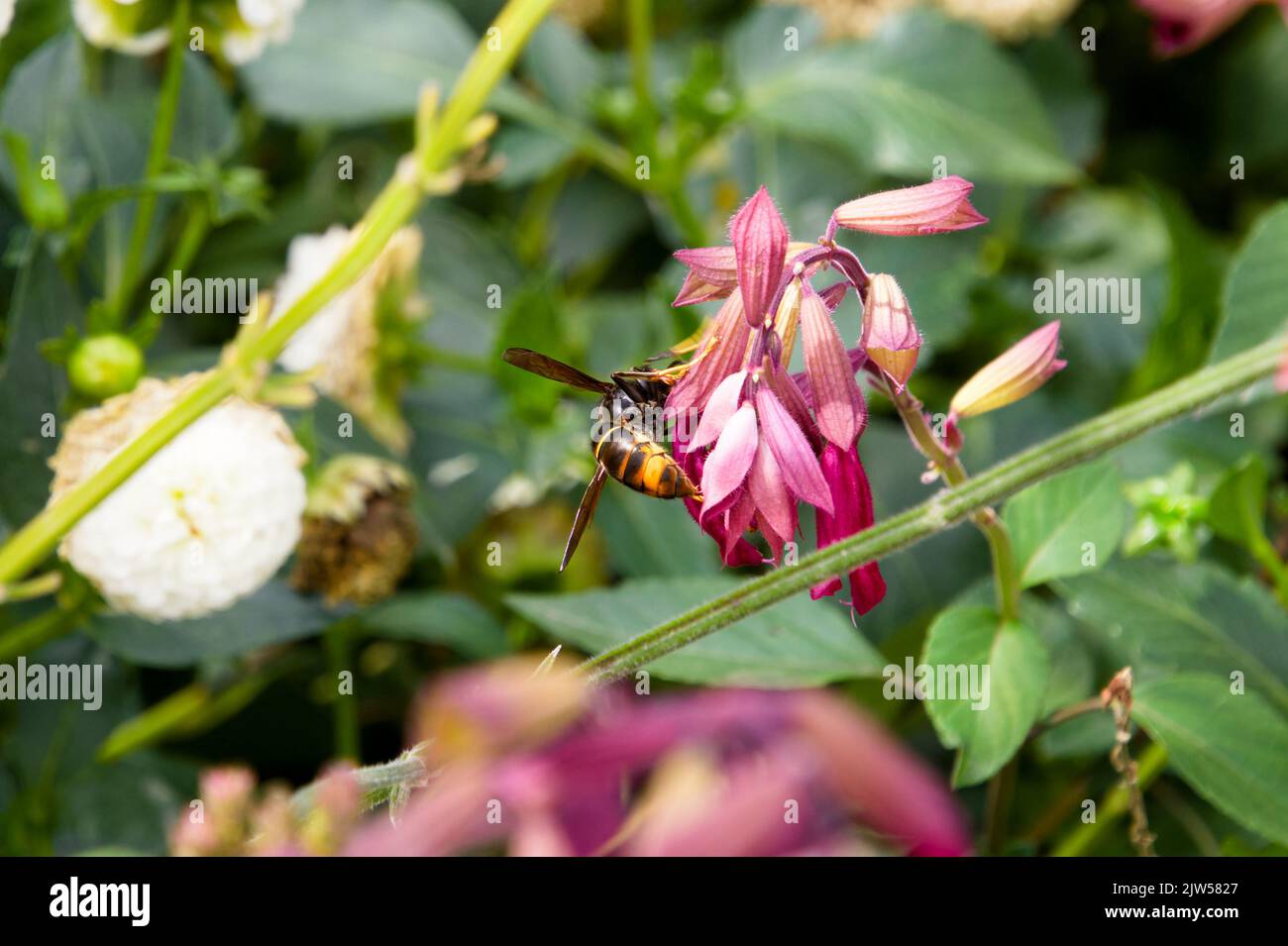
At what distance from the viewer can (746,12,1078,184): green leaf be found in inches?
27.1

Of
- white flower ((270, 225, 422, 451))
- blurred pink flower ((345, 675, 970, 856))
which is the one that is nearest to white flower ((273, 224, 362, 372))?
white flower ((270, 225, 422, 451))

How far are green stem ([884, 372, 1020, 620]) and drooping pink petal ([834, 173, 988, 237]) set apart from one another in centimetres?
4

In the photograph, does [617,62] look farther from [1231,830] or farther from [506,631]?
[1231,830]

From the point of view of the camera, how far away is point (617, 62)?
0.82 metres

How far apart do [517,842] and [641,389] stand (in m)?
0.22

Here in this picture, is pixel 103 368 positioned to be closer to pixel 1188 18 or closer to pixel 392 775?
pixel 392 775

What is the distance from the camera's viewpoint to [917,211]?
31 centimetres

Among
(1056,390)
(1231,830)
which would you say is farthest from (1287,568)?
(1056,390)

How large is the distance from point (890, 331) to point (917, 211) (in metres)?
0.03
